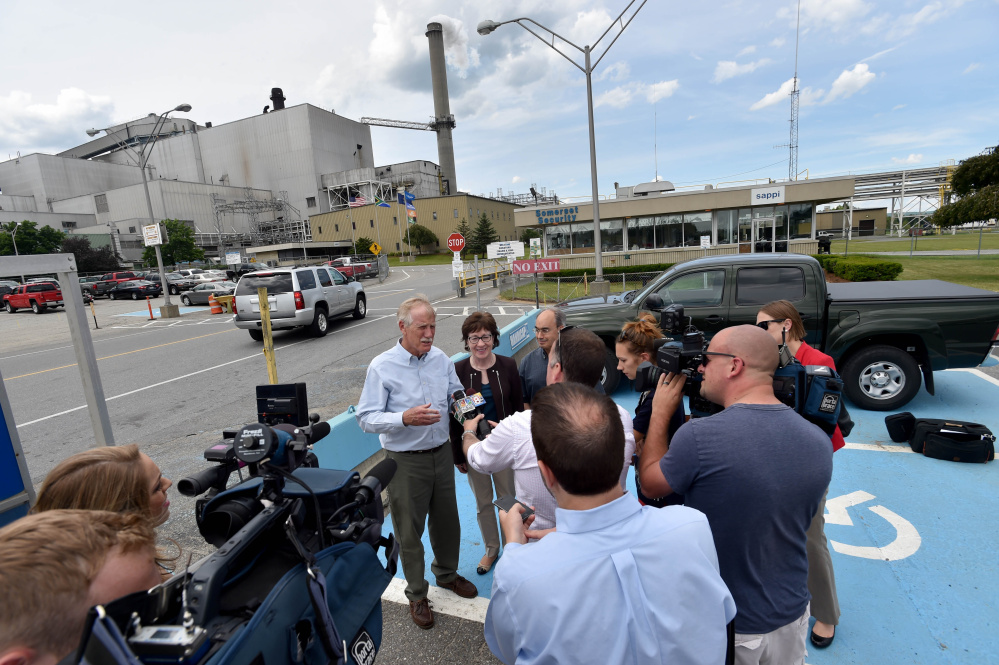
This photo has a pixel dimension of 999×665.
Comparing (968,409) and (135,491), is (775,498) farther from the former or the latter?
(968,409)

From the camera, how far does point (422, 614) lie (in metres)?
2.93

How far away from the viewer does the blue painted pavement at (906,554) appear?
106 inches

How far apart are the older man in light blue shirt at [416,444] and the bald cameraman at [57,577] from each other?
1.70 meters

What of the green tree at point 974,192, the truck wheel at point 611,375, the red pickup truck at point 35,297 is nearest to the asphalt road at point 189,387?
the truck wheel at point 611,375

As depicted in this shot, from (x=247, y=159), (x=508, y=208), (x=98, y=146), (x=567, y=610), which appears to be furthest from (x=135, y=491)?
(x=98, y=146)

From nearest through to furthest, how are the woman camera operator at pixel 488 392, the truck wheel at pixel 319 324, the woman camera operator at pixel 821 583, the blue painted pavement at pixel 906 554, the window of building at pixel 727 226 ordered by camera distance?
the woman camera operator at pixel 821 583 → the blue painted pavement at pixel 906 554 → the woman camera operator at pixel 488 392 → the truck wheel at pixel 319 324 → the window of building at pixel 727 226

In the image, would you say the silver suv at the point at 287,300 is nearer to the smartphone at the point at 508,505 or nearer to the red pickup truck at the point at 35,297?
the smartphone at the point at 508,505

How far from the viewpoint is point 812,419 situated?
239 centimetres

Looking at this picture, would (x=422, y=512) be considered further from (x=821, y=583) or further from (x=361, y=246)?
(x=361, y=246)

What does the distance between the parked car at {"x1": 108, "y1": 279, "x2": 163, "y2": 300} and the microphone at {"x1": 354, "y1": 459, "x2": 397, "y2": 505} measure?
3579 cm

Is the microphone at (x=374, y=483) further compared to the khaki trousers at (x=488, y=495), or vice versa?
the khaki trousers at (x=488, y=495)

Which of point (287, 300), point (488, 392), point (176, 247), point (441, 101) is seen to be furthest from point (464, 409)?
point (441, 101)

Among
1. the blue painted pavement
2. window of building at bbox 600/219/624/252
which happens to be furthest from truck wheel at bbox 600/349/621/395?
window of building at bbox 600/219/624/252

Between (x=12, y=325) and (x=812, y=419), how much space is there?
29492 millimetres
